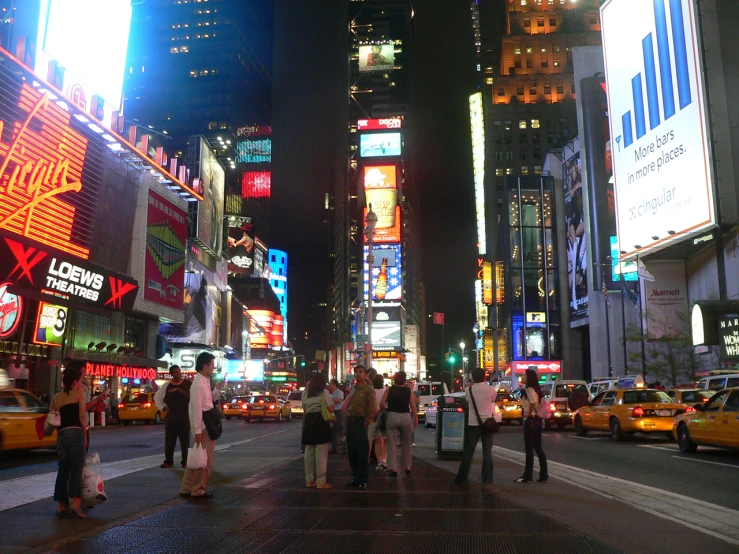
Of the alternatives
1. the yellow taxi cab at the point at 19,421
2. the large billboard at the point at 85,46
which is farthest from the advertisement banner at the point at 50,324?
the yellow taxi cab at the point at 19,421

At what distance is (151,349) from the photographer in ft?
178

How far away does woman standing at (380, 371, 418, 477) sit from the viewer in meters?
11.4

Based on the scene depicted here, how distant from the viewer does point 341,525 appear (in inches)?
283

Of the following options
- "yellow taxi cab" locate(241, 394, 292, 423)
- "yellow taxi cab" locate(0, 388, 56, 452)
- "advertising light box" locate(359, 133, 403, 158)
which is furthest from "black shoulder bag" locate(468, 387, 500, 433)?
"advertising light box" locate(359, 133, 403, 158)

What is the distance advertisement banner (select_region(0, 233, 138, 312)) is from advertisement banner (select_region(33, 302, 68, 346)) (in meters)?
0.86

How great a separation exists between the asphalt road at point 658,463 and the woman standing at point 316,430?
5.06m

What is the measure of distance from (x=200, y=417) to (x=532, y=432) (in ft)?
16.7

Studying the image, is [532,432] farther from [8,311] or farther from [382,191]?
[382,191]

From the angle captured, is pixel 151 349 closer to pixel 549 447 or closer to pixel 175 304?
pixel 175 304

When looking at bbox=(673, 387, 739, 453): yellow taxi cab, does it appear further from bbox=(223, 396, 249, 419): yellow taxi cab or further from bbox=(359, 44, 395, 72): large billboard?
bbox=(359, 44, 395, 72): large billboard

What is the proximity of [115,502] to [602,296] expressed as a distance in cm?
5743

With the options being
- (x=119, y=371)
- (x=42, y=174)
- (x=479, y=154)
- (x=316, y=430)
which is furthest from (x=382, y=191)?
(x=316, y=430)

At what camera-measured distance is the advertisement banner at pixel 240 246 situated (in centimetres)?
11075

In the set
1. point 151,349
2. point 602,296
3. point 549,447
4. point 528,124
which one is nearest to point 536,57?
point 528,124
